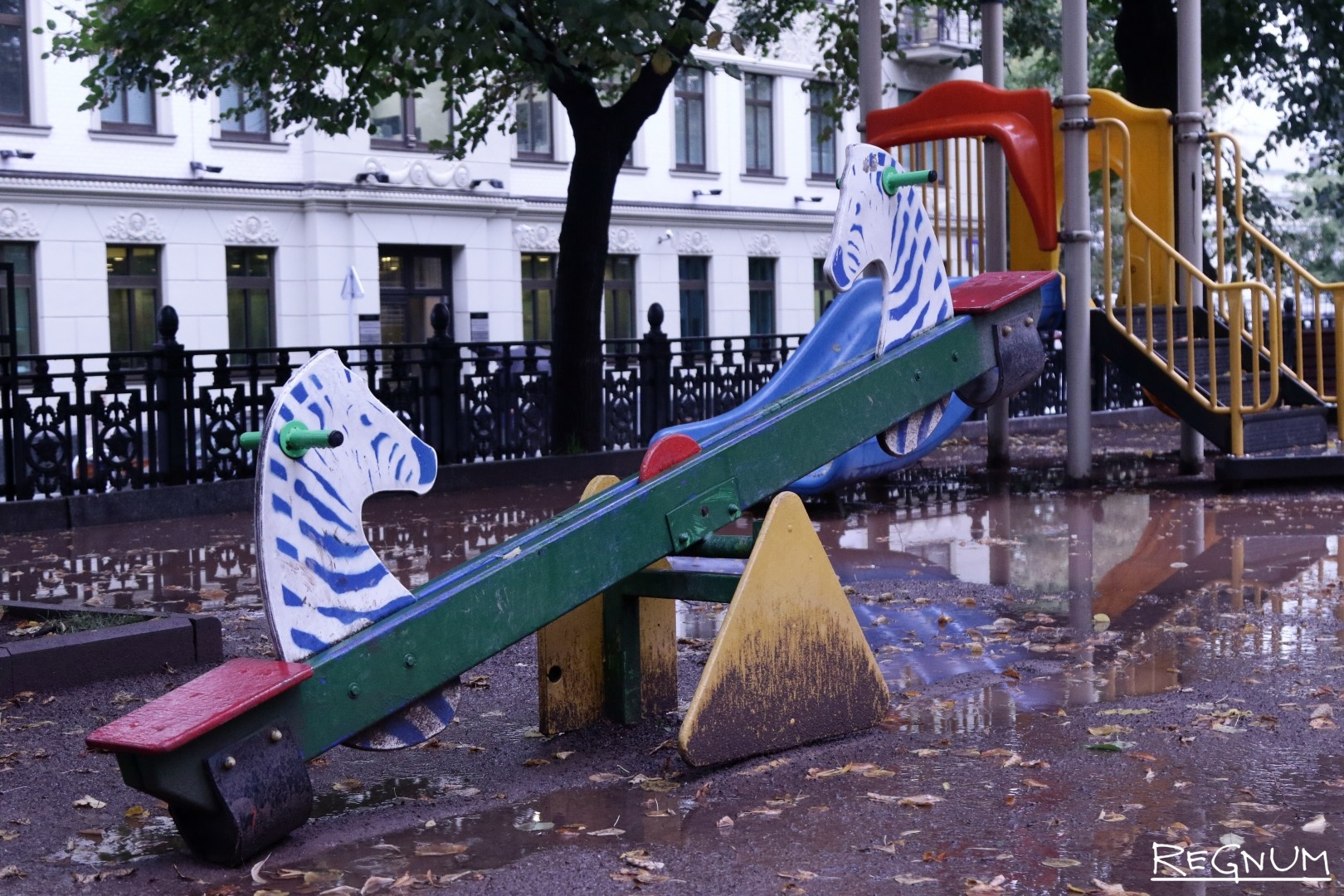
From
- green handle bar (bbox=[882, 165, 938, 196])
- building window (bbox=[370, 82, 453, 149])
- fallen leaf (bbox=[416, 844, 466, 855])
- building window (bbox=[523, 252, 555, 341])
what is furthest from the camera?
building window (bbox=[523, 252, 555, 341])

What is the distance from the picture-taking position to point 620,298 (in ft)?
117

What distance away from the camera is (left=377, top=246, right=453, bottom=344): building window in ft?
103

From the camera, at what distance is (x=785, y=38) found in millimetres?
37000

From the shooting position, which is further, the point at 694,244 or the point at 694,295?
the point at 694,295

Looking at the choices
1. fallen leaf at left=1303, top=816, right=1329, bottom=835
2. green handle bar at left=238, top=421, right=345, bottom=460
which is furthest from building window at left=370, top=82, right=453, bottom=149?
fallen leaf at left=1303, top=816, right=1329, bottom=835

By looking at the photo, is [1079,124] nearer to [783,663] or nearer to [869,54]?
[869,54]

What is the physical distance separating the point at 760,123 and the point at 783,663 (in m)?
33.3

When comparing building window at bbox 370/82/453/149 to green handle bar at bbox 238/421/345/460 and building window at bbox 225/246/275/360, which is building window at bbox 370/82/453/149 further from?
green handle bar at bbox 238/421/345/460

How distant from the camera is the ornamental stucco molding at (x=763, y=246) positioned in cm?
3741

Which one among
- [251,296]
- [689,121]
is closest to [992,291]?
[251,296]

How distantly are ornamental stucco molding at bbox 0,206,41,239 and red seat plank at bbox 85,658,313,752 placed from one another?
77.9 ft

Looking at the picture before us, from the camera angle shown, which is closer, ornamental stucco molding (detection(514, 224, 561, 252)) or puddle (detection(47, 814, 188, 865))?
puddle (detection(47, 814, 188, 865))

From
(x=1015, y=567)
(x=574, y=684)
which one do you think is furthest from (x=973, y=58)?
(x=574, y=684)

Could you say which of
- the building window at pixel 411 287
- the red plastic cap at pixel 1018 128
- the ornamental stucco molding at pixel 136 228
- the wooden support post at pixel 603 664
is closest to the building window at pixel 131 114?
the ornamental stucco molding at pixel 136 228
